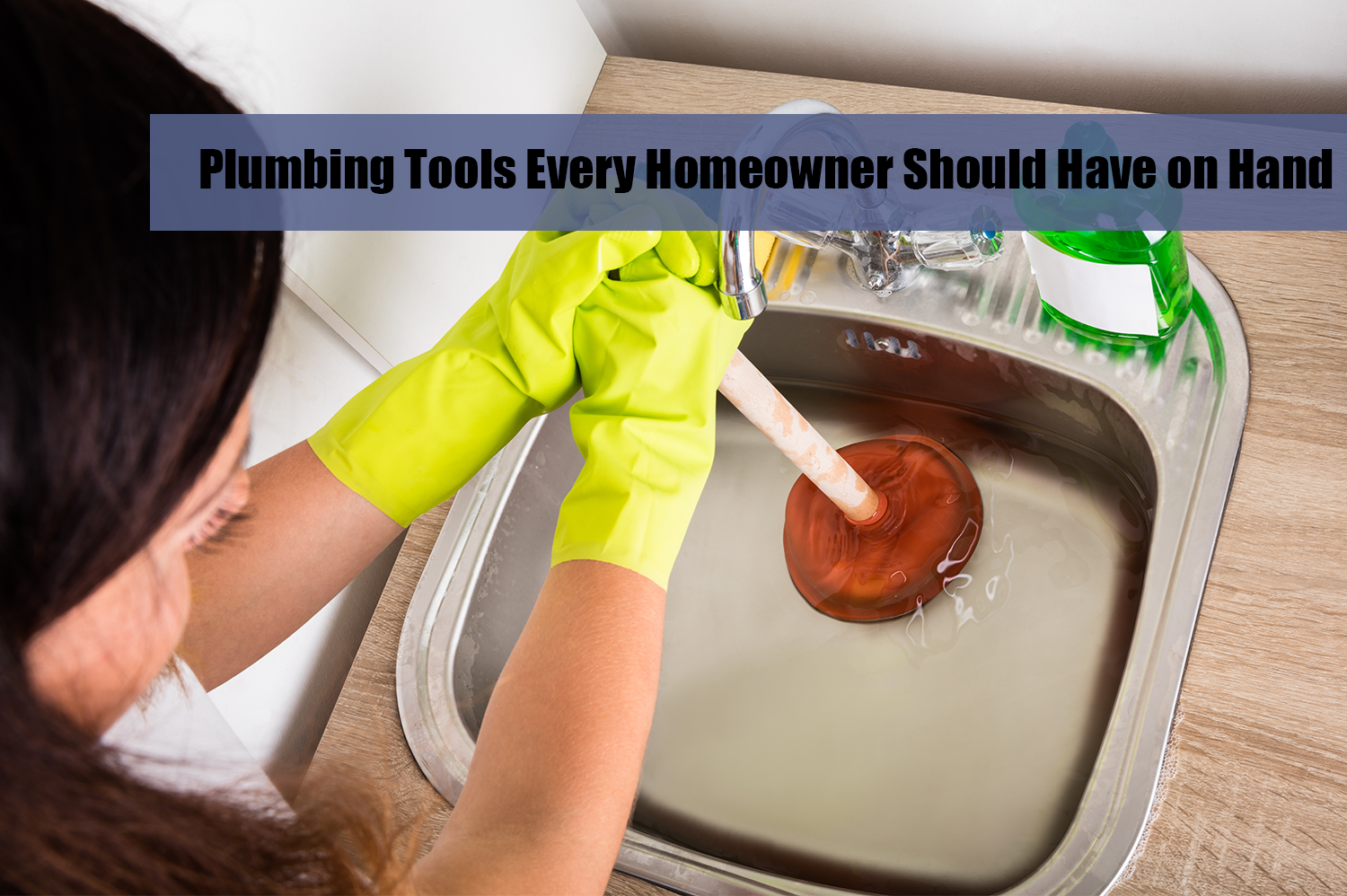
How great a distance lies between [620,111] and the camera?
38.5 inches

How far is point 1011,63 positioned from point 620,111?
0.44 metres

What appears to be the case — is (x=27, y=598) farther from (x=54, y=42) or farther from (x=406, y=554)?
(x=406, y=554)

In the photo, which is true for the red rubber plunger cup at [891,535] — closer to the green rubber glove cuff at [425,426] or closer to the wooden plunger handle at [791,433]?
the wooden plunger handle at [791,433]

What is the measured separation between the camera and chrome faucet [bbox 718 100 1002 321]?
1.81ft

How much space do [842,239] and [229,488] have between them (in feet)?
1.75

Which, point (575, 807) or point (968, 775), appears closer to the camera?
point (575, 807)

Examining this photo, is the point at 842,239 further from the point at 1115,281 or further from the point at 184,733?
the point at 184,733

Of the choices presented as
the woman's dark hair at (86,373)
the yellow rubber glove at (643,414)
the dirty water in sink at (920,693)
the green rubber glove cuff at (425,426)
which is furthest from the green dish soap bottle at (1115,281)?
the woman's dark hair at (86,373)

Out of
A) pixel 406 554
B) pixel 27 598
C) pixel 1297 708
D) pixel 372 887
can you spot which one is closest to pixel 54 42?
pixel 27 598

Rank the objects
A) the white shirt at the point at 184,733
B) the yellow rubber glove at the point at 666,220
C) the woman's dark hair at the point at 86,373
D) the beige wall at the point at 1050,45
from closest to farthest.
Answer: the woman's dark hair at the point at 86,373 → the white shirt at the point at 184,733 → the yellow rubber glove at the point at 666,220 → the beige wall at the point at 1050,45

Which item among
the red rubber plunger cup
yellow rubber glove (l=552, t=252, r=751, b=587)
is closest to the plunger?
the red rubber plunger cup

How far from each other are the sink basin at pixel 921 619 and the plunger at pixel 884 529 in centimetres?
2

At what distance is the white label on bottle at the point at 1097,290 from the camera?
0.64 meters

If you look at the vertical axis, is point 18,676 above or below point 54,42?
below
